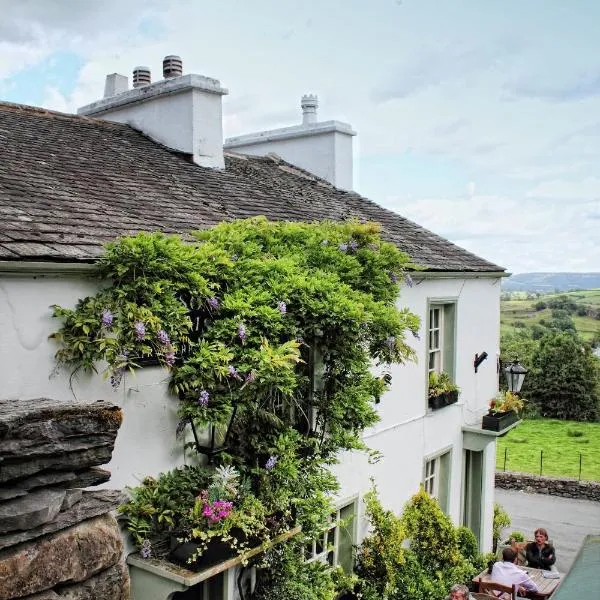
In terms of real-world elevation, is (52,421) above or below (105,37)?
below

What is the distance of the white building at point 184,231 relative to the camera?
20.2 feet

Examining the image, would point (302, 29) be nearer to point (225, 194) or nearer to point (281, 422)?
point (225, 194)

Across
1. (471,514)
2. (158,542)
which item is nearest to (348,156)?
(471,514)

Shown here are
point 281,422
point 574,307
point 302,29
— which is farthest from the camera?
point 574,307

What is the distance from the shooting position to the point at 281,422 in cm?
761

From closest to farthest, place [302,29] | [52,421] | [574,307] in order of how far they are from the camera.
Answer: [52,421], [302,29], [574,307]

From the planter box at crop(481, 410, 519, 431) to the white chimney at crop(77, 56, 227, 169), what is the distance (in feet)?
23.4

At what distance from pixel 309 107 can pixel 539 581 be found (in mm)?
11299

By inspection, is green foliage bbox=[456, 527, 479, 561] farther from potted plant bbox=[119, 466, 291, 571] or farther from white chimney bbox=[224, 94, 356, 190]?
white chimney bbox=[224, 94, 356, 190]

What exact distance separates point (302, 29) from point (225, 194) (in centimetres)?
319

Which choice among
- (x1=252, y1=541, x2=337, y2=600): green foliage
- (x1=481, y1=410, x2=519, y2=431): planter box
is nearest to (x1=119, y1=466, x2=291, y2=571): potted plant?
(x1=252, y1=541, x2=337, y2=600): green foliage

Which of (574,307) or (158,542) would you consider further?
(574,307)

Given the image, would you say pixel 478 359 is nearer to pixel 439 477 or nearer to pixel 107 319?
pixel 439 477

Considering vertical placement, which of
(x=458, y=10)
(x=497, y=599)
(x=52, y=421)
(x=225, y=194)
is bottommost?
(x=497, y=599)
